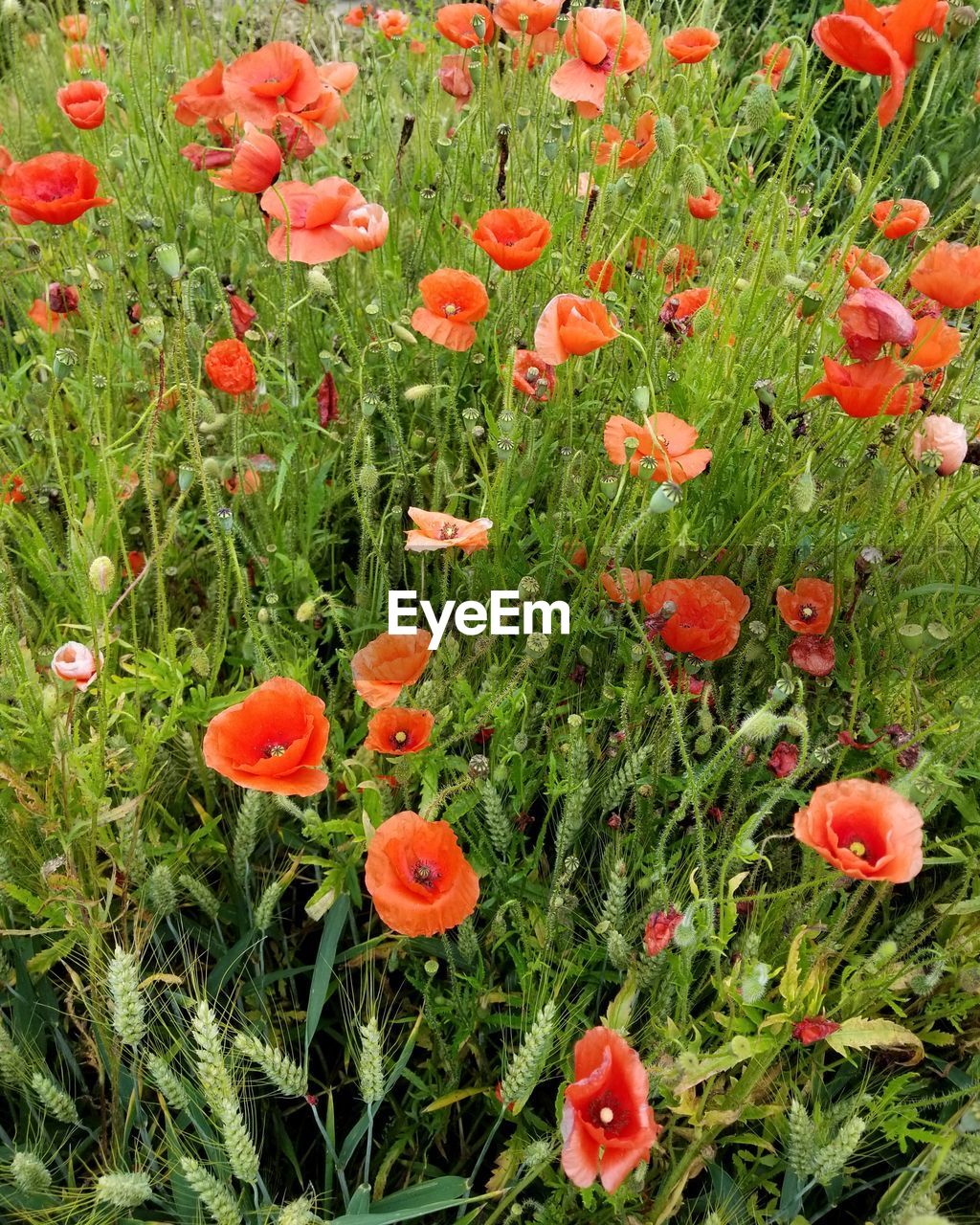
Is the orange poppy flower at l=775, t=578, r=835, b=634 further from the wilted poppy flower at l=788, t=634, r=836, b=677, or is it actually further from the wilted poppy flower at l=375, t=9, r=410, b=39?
the wilted poppy flower at l=375, t=9, r=410, b=39

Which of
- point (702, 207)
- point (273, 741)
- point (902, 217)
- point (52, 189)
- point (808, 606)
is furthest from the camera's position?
point (702, 207)

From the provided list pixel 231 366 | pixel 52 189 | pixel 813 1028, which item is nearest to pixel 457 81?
pixel 52 189

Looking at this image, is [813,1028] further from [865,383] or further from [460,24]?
[460,24]

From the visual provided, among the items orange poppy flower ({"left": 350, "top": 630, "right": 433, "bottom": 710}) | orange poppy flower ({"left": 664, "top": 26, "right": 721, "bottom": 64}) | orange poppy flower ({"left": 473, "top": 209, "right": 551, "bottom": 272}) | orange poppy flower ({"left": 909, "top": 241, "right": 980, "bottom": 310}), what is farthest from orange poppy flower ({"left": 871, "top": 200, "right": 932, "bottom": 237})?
orange poppy flower ({"left": 350, "top": 630, "right": 433, "bottom": 710})

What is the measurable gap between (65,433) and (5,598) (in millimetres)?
498

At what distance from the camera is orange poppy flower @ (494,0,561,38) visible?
2.14 meters

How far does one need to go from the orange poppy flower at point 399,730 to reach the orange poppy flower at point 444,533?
10.0 inches

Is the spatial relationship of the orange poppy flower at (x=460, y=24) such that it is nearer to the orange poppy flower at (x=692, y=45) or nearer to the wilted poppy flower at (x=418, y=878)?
the orange poppy flower at (x=692, y=45)

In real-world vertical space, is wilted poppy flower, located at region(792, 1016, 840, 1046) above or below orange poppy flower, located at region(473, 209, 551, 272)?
below

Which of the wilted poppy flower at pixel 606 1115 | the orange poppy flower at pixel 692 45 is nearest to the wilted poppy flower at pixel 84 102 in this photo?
the orange poppy flower at pixel 692 45

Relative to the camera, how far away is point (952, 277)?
1.66m

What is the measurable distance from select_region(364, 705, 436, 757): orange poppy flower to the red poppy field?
0.6 inches

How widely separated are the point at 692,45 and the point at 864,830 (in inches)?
74.1

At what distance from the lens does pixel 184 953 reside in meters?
1.45
